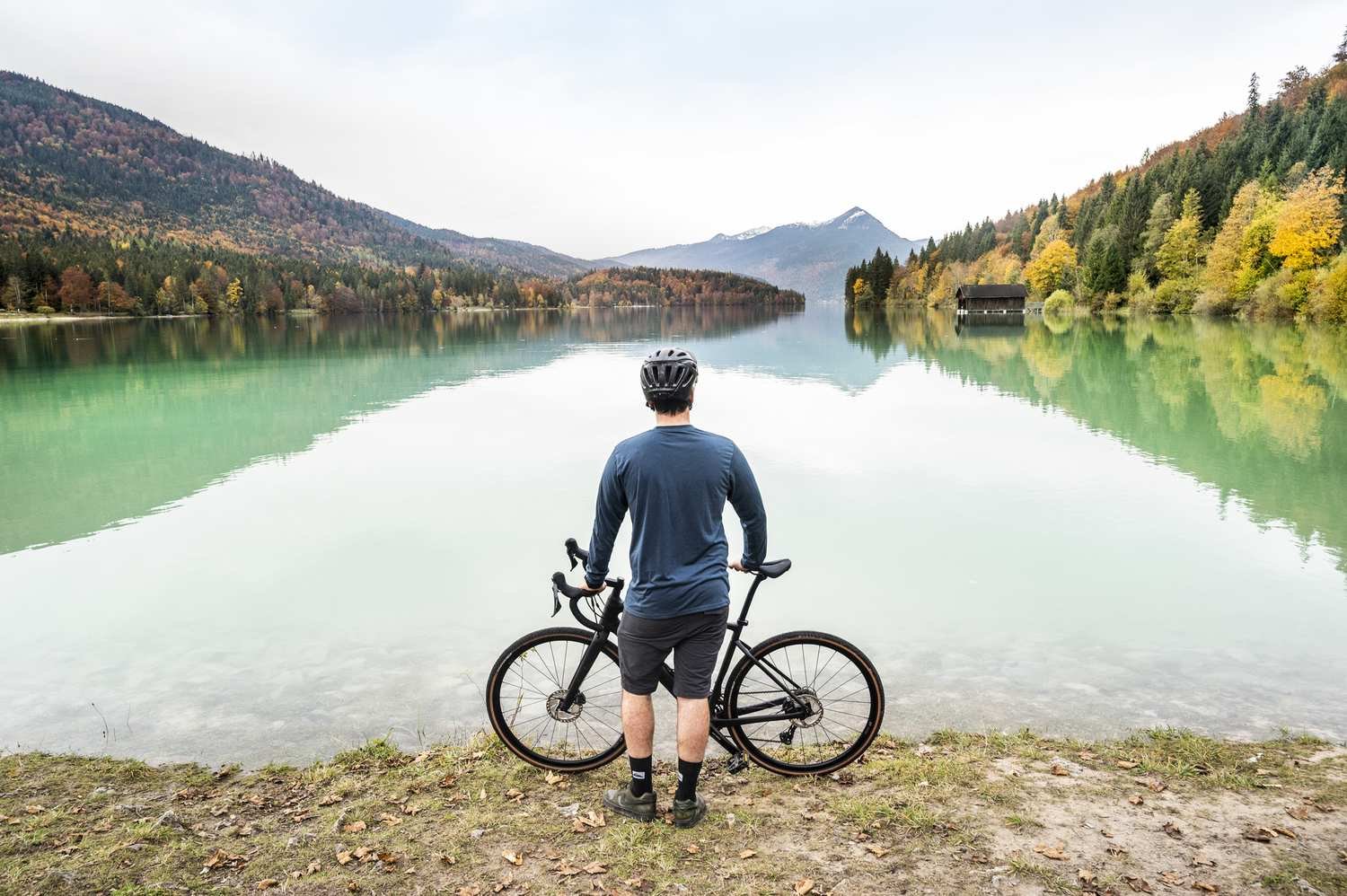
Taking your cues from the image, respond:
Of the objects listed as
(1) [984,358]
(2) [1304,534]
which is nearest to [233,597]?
(2) [1304,534]

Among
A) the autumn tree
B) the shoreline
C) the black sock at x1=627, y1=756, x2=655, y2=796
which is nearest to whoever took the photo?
the shoreline

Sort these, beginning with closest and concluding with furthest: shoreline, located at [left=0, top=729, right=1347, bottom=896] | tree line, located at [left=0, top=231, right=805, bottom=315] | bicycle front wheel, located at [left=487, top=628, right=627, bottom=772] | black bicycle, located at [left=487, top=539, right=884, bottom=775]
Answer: shoreline, located at [left=0, top=729, right=1347, bottom=896] < black bicycle, located at [left=487, top=539, right=884, bottom=775] < bicycle front wheel, located at [left=487, top=628, right=627, bottom=772] < tree line, located at [left=0, top=231, right=805, bottom=315]

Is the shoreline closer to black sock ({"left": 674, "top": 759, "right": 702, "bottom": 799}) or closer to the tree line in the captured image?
black sock ({"left": 674, "top": 759, "right": 702, "bottom": 799})

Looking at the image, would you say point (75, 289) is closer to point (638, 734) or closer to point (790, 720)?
point (638, 734)

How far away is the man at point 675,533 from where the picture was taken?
4312 mm

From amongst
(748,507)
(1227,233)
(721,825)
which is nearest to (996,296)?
(1227,233)

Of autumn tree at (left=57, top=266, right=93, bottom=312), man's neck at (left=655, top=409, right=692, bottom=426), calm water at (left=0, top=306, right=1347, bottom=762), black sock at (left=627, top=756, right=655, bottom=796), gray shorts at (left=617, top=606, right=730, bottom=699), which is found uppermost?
autumn tree at (left=57, top=266, right=93, bottom=312)

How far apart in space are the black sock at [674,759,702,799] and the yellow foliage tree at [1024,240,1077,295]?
121165 mm

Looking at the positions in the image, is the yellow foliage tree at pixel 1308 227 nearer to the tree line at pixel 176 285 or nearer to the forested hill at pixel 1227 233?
the forested hill at pixel 1227 233

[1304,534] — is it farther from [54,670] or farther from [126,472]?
[126,472]

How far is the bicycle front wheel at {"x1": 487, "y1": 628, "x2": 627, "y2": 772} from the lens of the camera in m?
5.46

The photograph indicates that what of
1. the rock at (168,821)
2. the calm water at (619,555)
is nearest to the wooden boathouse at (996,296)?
the calm water at (619,555)

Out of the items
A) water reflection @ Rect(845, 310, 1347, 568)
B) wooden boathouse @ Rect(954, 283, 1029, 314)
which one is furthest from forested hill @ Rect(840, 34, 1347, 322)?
water reflection @ Rect(845, 310, 1347, 568)

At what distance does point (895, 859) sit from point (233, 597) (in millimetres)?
9703
